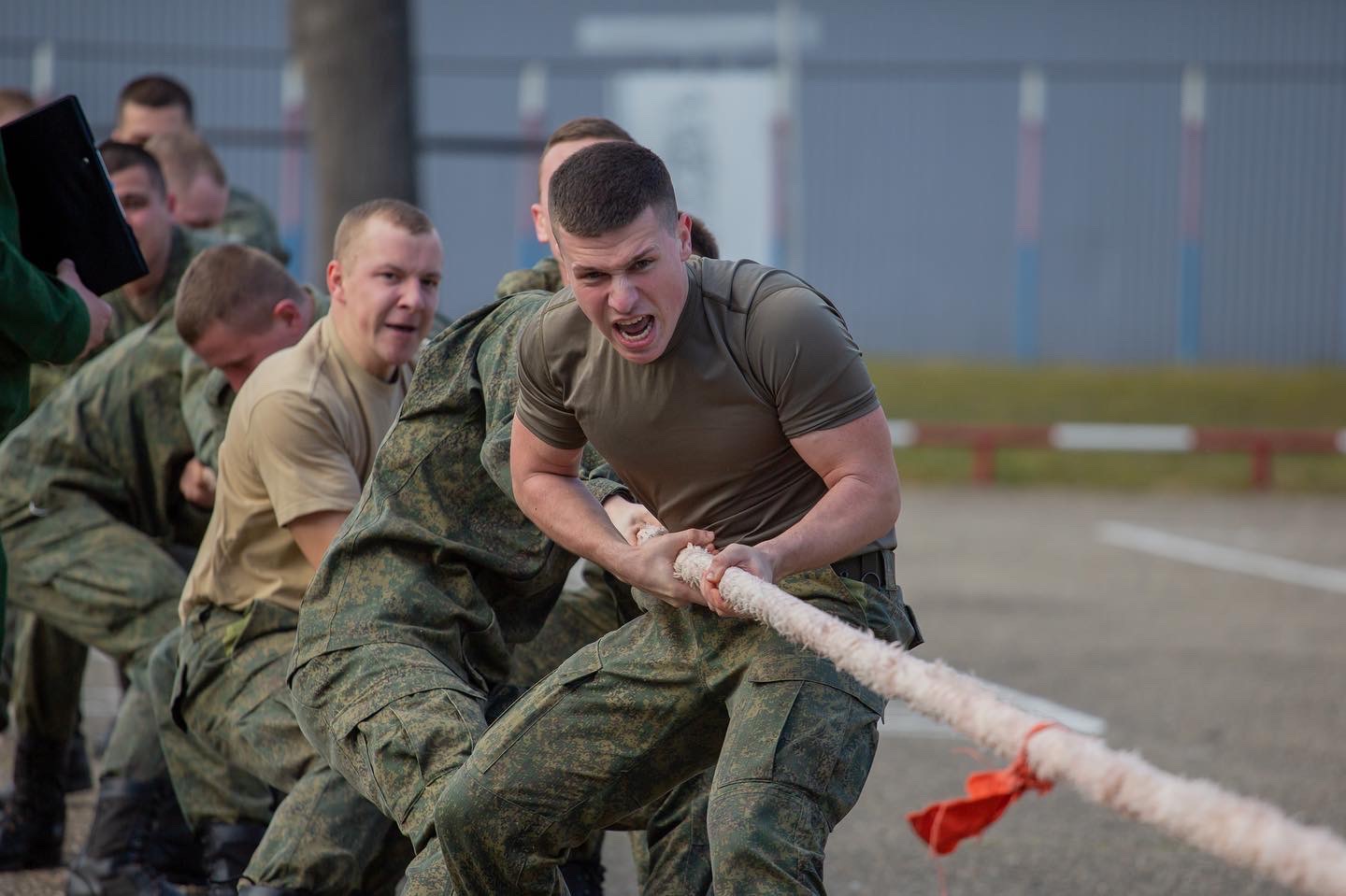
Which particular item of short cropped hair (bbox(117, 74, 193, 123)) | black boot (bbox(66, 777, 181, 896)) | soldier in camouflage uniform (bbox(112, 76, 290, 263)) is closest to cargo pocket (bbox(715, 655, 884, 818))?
black boot (bbox(66, 777, 181, 896))

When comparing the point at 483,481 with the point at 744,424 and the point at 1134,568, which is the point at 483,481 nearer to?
the point at 744,424

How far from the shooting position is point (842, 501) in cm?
290

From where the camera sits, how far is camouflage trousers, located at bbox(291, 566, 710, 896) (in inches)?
129

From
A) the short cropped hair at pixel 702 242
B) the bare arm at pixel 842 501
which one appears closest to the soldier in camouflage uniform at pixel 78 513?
the short cropped hair at pixel 702 242

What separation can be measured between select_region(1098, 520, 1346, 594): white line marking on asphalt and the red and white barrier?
6.67 feet

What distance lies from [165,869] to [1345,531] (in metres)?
9.13

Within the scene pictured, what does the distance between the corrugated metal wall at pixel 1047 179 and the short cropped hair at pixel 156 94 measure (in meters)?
10.9

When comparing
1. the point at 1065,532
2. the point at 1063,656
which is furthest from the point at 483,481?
the point at 1065,532

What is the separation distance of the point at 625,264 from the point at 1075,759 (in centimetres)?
114

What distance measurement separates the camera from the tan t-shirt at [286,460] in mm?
3885

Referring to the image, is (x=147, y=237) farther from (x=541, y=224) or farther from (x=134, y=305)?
(x=541, y=224)

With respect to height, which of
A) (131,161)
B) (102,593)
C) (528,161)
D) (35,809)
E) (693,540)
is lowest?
(35,809)

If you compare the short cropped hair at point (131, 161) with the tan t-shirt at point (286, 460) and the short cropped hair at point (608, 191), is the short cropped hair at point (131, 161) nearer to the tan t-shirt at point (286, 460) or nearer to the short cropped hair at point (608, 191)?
the tan t-shirt at point (286, 460)

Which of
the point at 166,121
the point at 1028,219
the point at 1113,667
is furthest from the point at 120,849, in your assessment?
Answer: the point at 1028,219
